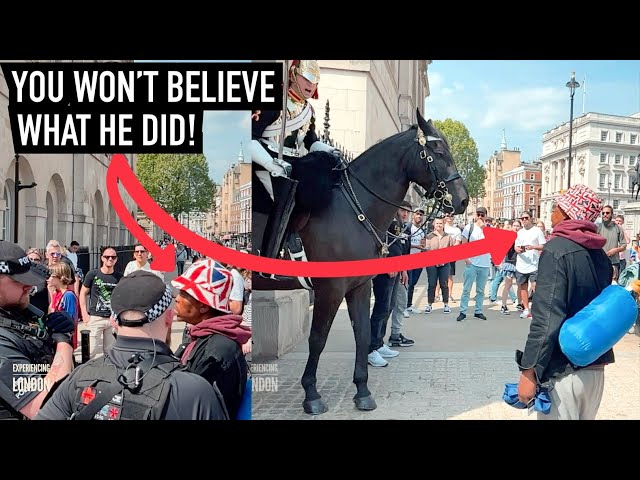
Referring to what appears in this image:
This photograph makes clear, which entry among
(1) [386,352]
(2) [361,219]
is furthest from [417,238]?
(1) [386,352]

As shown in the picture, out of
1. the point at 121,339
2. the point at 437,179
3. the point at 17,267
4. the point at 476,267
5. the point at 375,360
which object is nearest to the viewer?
the point at 121,339

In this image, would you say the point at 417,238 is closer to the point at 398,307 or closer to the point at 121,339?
the point at 398,307

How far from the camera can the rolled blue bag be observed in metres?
3.13

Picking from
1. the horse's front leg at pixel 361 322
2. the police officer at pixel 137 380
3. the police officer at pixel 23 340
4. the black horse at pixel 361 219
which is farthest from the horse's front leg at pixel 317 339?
the police officer at pixel 137 380

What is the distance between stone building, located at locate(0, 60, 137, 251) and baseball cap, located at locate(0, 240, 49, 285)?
90 cm

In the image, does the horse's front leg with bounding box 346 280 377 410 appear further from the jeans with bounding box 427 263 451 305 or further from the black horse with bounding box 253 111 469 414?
the jeans with bounding box 427 263 451 305

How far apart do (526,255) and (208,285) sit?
229 cm

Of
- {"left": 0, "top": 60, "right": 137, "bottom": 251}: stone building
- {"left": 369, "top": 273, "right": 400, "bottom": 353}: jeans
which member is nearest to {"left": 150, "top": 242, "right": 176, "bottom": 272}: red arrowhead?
{"left": 0, "top": 60, "right": 137, "bottom": 251}: stone building

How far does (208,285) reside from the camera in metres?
2.95

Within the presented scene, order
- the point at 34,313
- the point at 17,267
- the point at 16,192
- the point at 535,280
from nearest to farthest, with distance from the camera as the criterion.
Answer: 1. the point at 17,267
2. the point at 34,313
3. the point at 535,280
4. the point at 16,192
